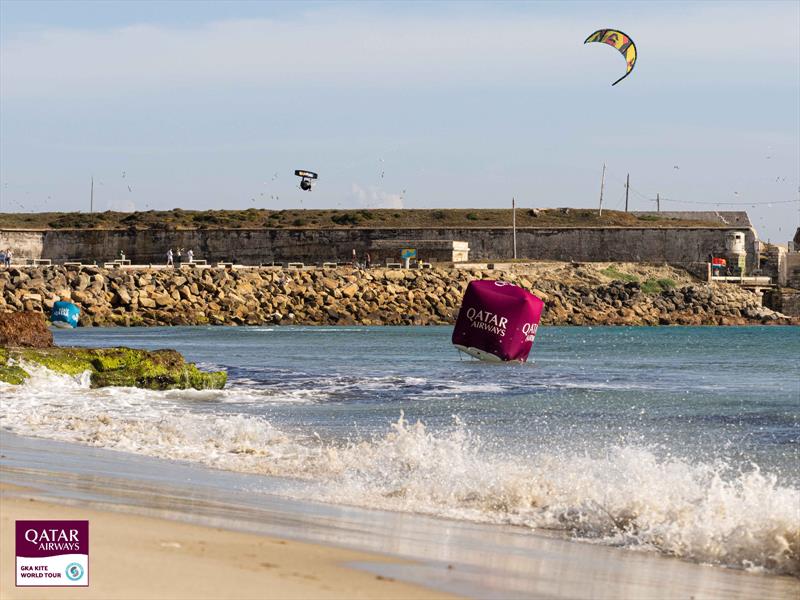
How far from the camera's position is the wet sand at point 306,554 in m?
5.47

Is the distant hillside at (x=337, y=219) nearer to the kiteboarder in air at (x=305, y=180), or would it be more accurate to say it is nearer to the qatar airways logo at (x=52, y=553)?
the kiteboarder in air at (x=305, y=180)

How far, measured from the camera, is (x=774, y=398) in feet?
57.8

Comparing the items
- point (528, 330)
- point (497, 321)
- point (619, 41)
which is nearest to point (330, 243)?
point (619, 41)

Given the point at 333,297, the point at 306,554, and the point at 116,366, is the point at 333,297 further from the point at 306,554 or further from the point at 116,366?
the point at 306,554

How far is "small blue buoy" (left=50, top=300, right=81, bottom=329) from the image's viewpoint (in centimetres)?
4422

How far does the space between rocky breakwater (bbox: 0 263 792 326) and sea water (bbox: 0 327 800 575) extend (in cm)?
2521

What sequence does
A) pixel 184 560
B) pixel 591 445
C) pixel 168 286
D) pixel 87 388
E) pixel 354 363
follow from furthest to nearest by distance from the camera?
pixel 168 286 < pixel 354 363 < pixel 87 388 < pixel 591 445 < pixel 184 560

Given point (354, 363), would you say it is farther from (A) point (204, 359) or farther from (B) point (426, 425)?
(B) point (426, 425)

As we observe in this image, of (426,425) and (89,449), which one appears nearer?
(89,449)

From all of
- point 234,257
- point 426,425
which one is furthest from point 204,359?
point 234,257

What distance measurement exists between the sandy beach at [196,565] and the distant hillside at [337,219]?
7122cm

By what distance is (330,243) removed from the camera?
250 ft

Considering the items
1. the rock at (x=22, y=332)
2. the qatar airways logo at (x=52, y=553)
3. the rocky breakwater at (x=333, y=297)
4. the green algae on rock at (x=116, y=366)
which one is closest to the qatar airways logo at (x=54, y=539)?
the qatar airways logo at (x=52, y=553)

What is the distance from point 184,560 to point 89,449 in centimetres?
543
